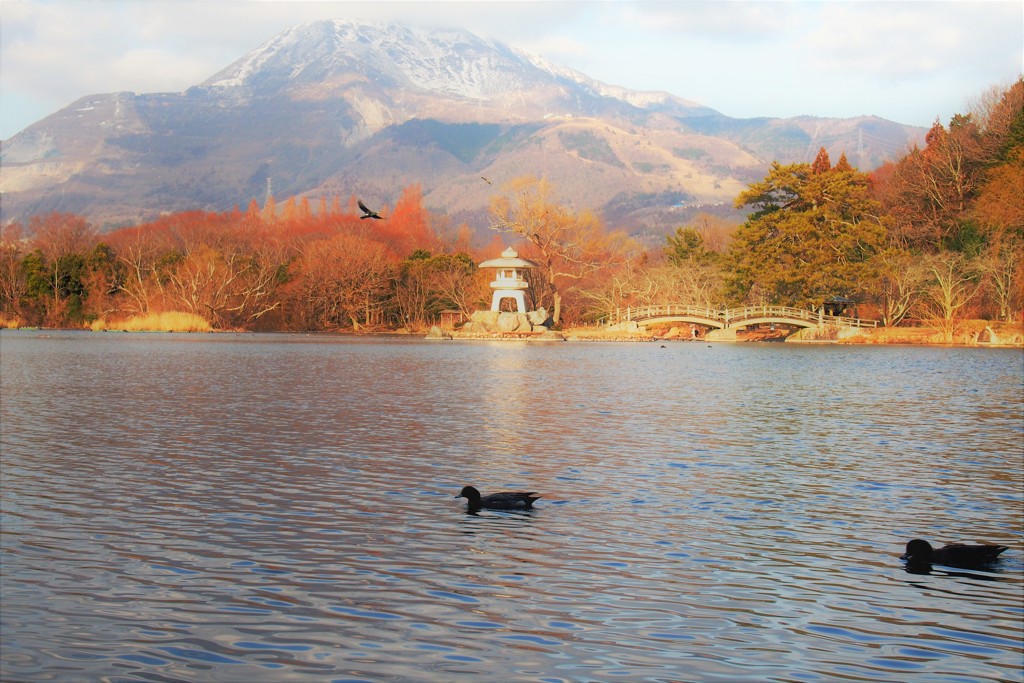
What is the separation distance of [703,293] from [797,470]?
50160 millimetres

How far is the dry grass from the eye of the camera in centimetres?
5962

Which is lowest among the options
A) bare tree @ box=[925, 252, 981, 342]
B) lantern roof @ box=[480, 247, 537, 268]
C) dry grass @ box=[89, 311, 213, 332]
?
dry grass @ box=[89, 311, 213, 332]

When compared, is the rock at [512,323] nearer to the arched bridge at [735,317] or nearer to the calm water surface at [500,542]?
the arched bridge at [735,317]

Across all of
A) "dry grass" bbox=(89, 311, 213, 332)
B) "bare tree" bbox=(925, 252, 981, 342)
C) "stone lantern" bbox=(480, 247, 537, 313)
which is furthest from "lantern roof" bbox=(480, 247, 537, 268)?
"bare tree" bbox=(925, 252, 981, 342)

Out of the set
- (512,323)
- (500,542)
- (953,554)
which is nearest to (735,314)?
(512,323)

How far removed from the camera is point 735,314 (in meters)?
56.5

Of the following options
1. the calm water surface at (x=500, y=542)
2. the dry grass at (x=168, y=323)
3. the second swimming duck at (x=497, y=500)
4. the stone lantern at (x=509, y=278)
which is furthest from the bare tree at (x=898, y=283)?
the second swimming duck at (x=497, y=500)

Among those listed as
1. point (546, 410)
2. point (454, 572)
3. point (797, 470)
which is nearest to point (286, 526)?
point (454, 572)

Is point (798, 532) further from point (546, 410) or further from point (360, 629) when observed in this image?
point (546, 410)

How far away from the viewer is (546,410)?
1956 centimetres

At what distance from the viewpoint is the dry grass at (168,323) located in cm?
5962

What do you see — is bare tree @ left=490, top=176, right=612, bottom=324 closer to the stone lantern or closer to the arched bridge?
the stone lantern

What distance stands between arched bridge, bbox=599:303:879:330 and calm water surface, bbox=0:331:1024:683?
117ft

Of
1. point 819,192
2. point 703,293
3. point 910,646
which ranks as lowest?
point 910,646
